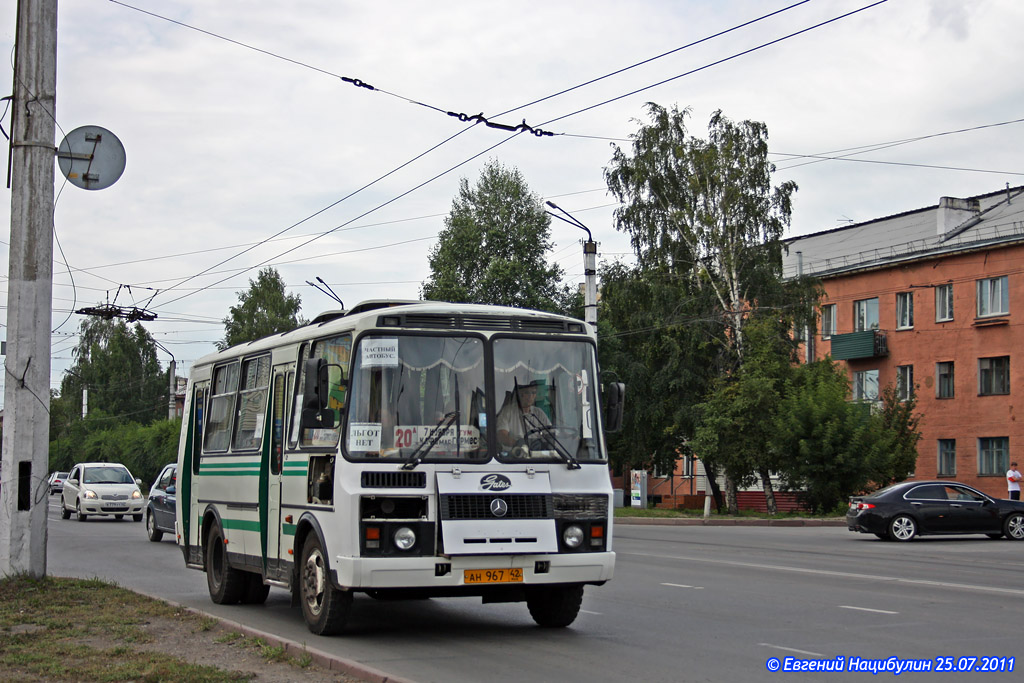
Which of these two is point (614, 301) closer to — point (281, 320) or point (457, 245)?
point (457, 245)

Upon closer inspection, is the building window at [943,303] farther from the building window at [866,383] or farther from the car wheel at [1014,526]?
the car wheel at [1014,526]

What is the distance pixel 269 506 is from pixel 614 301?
33355mm

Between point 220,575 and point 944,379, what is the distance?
38.8 metres

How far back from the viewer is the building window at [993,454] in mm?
43781

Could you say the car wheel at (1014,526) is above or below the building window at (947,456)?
below

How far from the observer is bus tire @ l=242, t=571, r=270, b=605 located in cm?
1313

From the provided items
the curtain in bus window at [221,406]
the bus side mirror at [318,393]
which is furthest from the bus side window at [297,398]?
the curtain in bus window at [221,406]

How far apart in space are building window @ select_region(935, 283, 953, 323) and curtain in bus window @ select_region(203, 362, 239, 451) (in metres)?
37.7

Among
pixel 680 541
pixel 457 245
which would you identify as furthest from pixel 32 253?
pixel 457 245

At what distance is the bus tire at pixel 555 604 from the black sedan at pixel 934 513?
16.7 metres

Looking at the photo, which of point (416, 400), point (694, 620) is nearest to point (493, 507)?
point (416, 400)

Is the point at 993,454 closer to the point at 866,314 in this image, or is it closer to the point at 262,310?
the point at 866,314

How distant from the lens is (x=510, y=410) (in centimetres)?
1042

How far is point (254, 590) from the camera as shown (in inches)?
520
